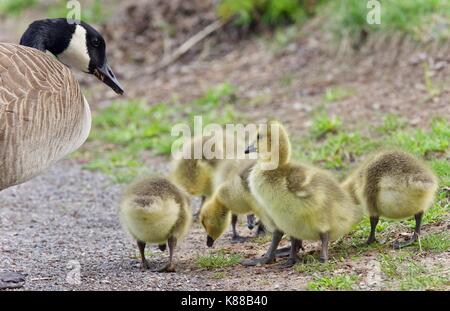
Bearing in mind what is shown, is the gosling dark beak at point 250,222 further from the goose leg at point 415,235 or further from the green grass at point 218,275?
the goose leg at point 415,235

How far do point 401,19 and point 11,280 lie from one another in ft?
20.7

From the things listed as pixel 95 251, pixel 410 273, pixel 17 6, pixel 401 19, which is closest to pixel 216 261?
pixel 95 251

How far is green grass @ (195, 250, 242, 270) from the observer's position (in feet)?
17.9

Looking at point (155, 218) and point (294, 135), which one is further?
point (294, 135)

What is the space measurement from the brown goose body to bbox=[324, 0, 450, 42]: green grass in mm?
5081

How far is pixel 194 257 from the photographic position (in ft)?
19.1

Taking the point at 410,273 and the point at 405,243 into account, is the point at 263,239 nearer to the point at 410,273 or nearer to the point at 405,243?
the point at 405,243

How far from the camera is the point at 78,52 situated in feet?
22.0

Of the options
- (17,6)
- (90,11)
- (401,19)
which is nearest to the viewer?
(401,19)
